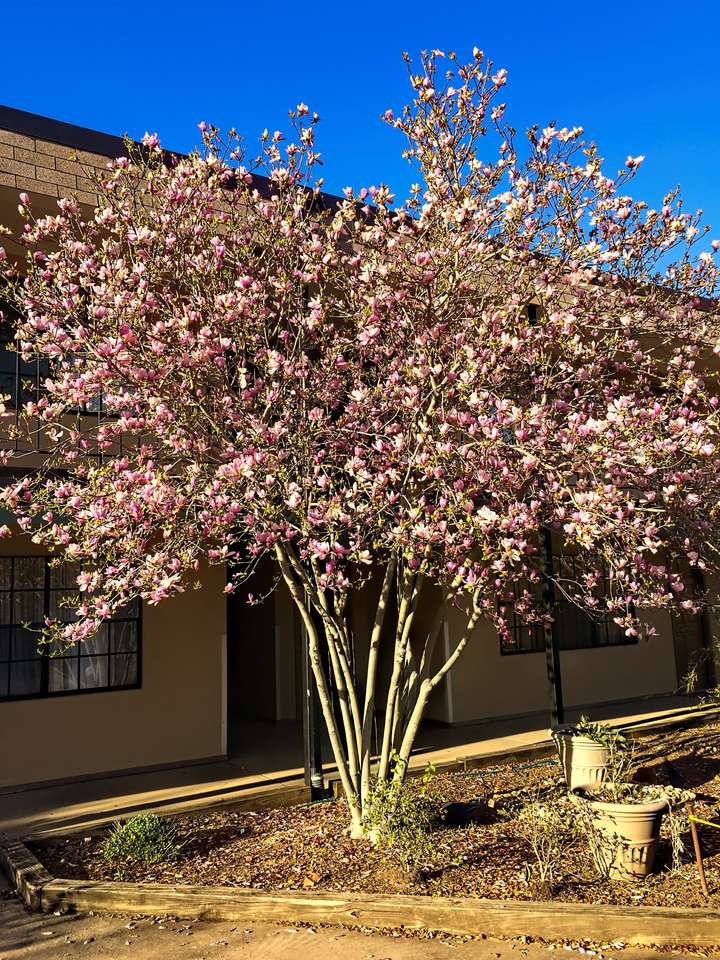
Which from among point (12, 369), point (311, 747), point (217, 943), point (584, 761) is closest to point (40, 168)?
point (12, 369)

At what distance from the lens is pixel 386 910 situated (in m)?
4.65

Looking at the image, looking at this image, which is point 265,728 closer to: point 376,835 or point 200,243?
point 376,835

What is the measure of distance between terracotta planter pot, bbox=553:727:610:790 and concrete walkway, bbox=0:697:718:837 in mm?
1763

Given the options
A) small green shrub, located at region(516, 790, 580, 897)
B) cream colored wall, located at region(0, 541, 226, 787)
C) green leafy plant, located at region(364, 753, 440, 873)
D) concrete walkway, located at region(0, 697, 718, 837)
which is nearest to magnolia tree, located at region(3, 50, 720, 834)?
green leafy plant, located at region(364, 753, 440, 873)

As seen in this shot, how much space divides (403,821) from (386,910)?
75 cm

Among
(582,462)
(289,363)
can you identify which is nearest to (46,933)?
(289,363)

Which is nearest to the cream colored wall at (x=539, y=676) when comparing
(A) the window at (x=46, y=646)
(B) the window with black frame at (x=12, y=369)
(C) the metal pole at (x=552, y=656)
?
(C) the metal pole at (x=552, y=656)

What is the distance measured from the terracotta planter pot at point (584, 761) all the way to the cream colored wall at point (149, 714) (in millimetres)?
4172

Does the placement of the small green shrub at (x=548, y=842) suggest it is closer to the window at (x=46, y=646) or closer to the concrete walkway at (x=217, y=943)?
the concrete walkway at (x=217, y=943)

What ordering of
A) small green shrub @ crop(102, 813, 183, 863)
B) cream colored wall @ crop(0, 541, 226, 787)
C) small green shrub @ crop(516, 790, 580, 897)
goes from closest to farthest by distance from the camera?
small green shrub @ crop(516, 790, 580, 897) < small green shrub @ crop(102, 813, 183, 863) < cream colored wall @ crop(0, 541, 226, 787)

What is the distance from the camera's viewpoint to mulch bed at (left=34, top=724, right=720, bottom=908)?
4.86 m

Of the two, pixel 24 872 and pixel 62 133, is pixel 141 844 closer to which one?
pixel 24 872

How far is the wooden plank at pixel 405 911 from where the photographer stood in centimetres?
436

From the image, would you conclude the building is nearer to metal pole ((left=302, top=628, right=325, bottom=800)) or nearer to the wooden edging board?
metal pole ((left=302, top=628, right=325, bottom=800))
